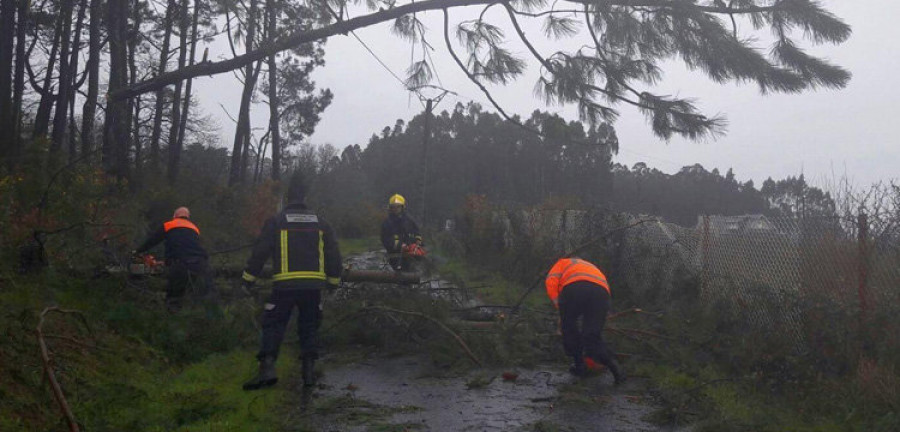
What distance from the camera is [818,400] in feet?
24.4

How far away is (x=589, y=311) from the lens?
8.25 m

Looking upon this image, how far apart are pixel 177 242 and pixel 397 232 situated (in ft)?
11.2

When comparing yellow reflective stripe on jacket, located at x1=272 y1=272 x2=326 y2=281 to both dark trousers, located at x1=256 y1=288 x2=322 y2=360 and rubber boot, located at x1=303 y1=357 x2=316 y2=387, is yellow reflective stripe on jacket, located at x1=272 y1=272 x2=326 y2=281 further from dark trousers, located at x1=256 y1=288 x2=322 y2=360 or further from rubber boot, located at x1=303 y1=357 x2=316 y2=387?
rubber boot, located at x1=303 y1=357 x2=316 y2=387

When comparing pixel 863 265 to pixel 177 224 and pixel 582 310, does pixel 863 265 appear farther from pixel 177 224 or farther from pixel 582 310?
pixel 177 224

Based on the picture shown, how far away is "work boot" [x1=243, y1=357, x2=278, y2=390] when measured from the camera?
734 cm

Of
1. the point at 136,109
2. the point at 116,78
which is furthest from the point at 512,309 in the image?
the point at 136,109

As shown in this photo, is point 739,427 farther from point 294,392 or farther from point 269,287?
point 269,287

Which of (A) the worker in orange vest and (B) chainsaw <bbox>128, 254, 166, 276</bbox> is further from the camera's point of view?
(B) chainsaw <bbox>128, 254, 166, 276</bbox>

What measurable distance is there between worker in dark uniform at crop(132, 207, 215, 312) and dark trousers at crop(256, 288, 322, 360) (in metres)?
2.24

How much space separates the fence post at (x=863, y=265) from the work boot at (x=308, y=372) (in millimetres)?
4731

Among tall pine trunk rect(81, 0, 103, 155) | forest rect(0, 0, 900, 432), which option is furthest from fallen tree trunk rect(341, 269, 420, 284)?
tall pine trunk rect(81, 0, 103, 155)

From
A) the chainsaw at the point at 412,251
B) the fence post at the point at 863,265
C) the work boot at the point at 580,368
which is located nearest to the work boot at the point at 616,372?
the work boot at the point at 580,368

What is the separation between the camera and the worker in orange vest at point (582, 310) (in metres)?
8.16

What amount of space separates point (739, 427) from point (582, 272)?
2306 mm
